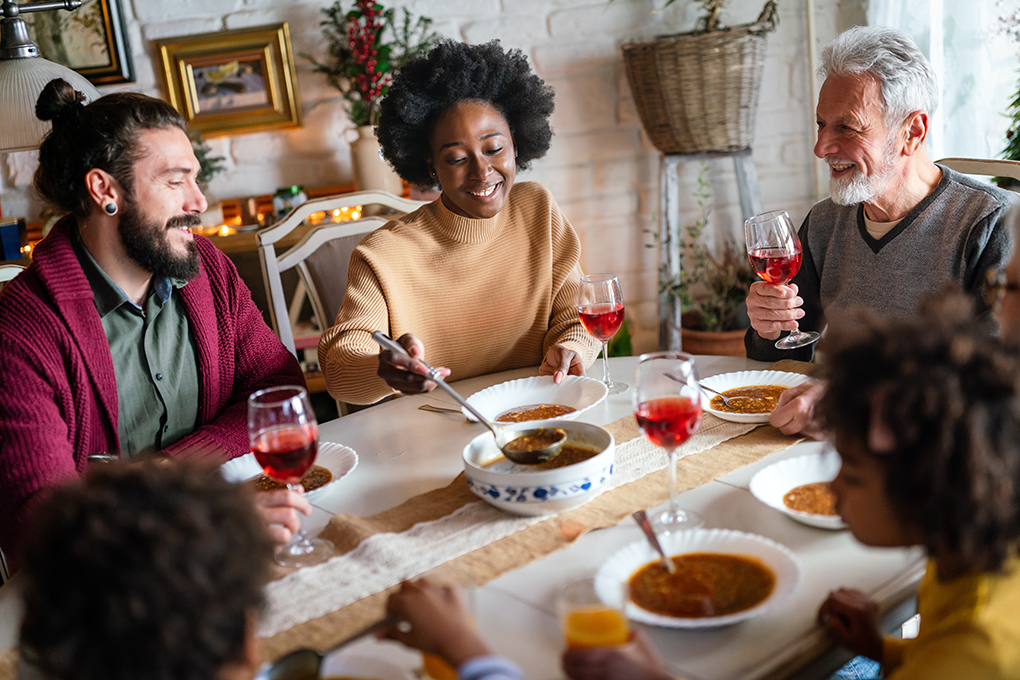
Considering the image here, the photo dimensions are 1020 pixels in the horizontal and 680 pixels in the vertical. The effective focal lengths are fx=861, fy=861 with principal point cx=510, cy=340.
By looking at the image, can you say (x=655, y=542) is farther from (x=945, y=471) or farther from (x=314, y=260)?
(x=314, y=260)

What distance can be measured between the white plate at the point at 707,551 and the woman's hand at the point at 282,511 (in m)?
0.40

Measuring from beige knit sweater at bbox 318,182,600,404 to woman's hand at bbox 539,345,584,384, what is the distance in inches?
5.0

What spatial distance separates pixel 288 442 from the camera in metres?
1.06

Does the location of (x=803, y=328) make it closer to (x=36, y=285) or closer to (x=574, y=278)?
(x=574, y=278)

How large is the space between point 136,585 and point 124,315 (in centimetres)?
106

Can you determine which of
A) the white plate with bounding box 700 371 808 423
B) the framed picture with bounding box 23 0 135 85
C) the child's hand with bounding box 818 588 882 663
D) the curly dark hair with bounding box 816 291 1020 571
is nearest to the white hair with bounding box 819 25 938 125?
the white plate with bounding box 700 371 808 423

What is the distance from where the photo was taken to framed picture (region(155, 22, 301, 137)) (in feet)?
10.4

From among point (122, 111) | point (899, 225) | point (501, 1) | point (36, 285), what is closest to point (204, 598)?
point (36, 285)

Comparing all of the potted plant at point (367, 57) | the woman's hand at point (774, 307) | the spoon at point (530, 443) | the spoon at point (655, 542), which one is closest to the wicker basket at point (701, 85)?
the potted plant at point (367, 57)

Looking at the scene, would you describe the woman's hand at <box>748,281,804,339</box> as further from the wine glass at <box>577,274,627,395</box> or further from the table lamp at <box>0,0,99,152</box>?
the table lamp at <box>0,0,99,152</box>

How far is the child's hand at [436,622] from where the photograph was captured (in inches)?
30.9

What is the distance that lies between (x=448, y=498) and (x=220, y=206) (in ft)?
7.92

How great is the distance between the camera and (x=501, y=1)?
127 inches

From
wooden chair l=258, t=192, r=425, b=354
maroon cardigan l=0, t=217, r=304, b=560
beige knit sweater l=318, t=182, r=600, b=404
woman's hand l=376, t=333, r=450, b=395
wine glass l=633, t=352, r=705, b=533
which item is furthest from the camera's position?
wooden chair l=258, t=192, r=425, b=354
